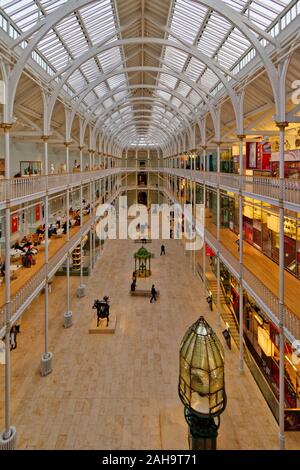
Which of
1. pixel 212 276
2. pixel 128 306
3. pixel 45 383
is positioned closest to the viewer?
pixel 45 383

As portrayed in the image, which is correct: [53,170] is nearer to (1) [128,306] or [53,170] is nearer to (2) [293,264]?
(1) [128,306]

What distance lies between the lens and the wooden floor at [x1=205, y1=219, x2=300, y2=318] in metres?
11.7

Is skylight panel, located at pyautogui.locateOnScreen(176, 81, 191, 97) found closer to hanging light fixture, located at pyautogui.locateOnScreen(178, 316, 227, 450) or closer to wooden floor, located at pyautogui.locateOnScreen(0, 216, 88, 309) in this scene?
wooden floor, located at pyautogui.locateOnScreen(0, 216, 88, 309)

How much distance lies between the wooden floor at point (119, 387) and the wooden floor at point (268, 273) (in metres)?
3.76

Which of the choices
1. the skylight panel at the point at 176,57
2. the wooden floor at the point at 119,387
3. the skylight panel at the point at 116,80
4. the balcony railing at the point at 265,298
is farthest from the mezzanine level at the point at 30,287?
the skylight panel at the point at 116,80

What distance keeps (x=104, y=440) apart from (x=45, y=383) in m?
4.04

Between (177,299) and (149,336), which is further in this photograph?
(177,299)

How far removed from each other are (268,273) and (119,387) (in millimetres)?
7291

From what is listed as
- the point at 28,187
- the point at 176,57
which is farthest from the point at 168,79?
the point at 28,187

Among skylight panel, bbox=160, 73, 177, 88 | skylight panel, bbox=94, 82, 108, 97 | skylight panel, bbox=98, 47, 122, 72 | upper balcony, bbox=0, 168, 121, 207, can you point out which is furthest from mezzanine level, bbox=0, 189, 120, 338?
skylight panel, bbox=160, 73, 177, 88

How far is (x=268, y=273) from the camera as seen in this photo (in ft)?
48.3

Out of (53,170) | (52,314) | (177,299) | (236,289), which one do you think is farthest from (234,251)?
(53,170)

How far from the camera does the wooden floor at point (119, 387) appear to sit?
10555mm

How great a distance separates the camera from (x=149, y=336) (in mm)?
17562
